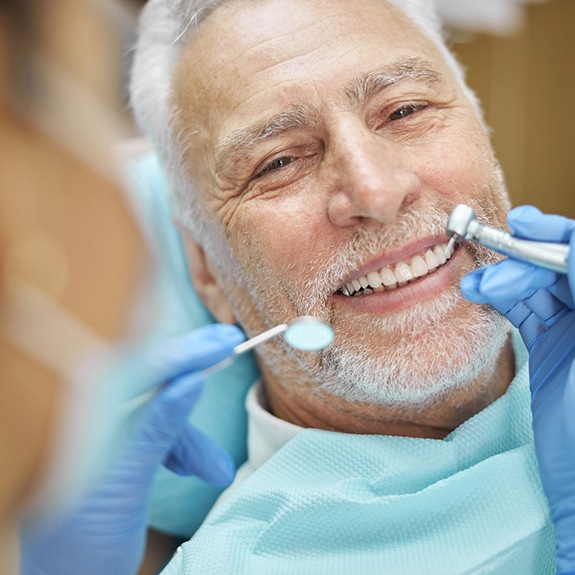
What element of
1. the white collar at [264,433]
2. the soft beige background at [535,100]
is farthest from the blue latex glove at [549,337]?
the soft beige background at [535,100]

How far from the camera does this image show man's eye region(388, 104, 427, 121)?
1008 mm

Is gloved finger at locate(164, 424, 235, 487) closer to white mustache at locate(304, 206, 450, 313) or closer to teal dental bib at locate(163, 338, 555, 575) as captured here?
→ teal dental bib at locate(163, 338, 555, 575)

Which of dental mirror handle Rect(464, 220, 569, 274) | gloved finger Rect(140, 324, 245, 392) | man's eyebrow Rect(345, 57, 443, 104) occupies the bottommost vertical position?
gloved finger Rect(140, 324, 245, 392)

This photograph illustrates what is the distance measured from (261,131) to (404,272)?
316 millimetres

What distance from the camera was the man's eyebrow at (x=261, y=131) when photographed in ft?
3.15

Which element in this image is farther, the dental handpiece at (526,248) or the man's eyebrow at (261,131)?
the man's eyebrow at (261,131)

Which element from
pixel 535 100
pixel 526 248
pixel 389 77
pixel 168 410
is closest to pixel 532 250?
pixel 526 248

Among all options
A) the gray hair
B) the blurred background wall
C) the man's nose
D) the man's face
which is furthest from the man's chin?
the blurred background wall

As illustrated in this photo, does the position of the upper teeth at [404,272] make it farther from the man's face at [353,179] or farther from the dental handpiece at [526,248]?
the dental handpiece at [526,248]

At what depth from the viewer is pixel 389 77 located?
975 millimetres

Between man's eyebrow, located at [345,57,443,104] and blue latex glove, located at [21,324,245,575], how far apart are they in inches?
16.2

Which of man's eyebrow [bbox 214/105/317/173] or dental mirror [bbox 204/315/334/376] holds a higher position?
man's eyebrow [bbox 214/105/317/173]

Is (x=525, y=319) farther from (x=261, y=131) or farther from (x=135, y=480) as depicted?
(x=135, y=480)

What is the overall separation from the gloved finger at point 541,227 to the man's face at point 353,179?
0.49 ft
